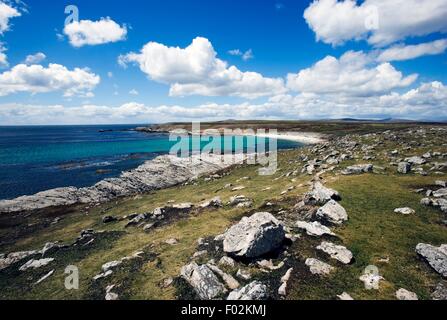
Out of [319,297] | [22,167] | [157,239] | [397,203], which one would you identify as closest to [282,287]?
[319,297]

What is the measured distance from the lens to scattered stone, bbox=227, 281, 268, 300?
16.3 meters

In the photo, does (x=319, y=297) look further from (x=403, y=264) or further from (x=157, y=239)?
(x=157, y=239)

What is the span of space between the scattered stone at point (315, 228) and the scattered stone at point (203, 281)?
31.3ft

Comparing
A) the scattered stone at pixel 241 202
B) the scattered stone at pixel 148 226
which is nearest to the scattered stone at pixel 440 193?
the scattered stone at pixel 241 202

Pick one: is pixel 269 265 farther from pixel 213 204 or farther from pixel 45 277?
pixel 45 277

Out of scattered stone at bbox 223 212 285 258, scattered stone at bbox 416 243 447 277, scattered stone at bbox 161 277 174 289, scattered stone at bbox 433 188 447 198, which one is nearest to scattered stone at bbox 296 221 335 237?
scattered stone at bbox 223 212 285 258

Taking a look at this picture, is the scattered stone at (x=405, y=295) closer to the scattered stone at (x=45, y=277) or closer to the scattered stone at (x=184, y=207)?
the scattered stone at (x=184, y=207)

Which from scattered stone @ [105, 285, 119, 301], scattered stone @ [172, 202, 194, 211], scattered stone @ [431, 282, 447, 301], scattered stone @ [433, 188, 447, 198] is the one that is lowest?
scattered stone @ [105, 285, 119, 301]

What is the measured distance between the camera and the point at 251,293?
16.4 metres

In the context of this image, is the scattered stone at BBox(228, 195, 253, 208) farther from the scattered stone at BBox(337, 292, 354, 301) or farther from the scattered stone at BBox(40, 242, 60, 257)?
the scattered stone at BBox(40, 242, 60, 257)

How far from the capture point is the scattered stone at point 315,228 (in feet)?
76.4

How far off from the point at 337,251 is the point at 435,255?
6.21 metres

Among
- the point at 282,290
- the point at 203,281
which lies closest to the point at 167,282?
the point at 203,281

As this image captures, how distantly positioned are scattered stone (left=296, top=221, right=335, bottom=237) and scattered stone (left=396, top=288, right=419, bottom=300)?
684 centimetres
